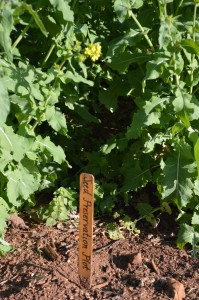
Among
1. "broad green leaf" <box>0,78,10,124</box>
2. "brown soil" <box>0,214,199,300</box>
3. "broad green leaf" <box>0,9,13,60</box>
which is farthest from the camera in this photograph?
"brown soil" <box>0,214,199,300</box>

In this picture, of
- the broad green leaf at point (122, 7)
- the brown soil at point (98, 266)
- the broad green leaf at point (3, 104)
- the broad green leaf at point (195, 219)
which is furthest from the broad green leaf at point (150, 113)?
the broad green leaf at point (3, 104)

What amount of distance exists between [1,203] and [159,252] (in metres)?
1.37

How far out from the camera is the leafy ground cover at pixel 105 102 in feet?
15.0

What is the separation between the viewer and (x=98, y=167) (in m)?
5.62

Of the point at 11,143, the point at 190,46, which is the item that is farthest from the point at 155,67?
the point at 11,143

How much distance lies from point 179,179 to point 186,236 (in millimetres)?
480

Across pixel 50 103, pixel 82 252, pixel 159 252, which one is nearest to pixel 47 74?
pixel 50 103

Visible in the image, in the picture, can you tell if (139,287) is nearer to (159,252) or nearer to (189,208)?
(159,252)

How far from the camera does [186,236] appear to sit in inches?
196

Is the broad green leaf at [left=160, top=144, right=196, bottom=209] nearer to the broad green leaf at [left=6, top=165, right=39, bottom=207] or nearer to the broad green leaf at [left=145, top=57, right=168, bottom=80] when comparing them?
the broad green leaf at [left=145, top=57, right=168, bottom=80]

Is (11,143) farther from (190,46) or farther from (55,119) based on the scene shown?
(190,46)

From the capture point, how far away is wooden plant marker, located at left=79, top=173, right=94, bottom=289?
12.9 feet

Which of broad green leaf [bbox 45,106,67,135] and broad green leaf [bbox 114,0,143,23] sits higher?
broad green leaf [bbox 114,0,143,23]

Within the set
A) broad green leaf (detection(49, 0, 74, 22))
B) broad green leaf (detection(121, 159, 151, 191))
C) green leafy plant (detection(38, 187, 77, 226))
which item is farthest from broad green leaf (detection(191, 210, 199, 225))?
broad green leaf (detection(49, 0, 74, 22))
